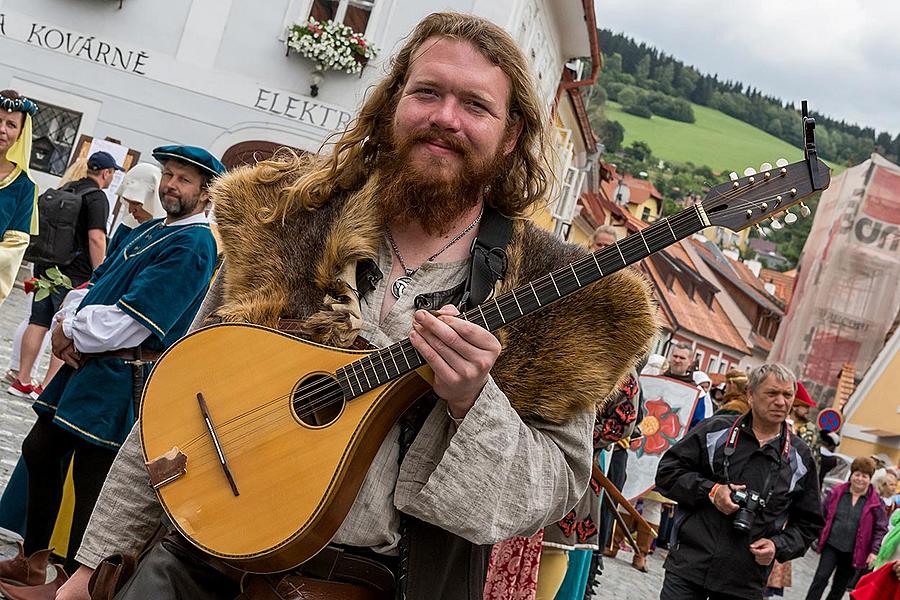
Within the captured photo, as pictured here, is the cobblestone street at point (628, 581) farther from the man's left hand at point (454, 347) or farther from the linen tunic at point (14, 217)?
the man's left hand at point (454, 347)

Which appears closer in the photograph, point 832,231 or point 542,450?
point 542,450

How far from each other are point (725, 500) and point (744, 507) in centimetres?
12

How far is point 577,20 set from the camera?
25969 millimetres

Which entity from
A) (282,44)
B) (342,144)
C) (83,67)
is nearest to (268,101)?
(282,44)

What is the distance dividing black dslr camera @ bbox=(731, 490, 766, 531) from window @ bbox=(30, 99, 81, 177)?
1511cm

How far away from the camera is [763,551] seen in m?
6.28

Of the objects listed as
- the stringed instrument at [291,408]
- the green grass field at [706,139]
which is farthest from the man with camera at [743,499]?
the green grass field at [706,139]

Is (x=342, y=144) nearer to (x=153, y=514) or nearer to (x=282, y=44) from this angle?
(x=153, y=514)

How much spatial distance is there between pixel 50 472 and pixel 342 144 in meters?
3.10

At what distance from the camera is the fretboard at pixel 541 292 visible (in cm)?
242

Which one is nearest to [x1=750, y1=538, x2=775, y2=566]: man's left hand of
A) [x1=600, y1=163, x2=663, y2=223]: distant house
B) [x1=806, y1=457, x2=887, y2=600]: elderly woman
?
[x1=806, y1=457, x2=887, y2=600]: elderly woman

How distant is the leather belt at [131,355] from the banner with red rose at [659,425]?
6.32 m

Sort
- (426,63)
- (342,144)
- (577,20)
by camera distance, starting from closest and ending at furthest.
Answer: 1. (426,63)
2. (342,144)
3. (577,20)

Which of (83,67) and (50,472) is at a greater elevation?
(83,67)
